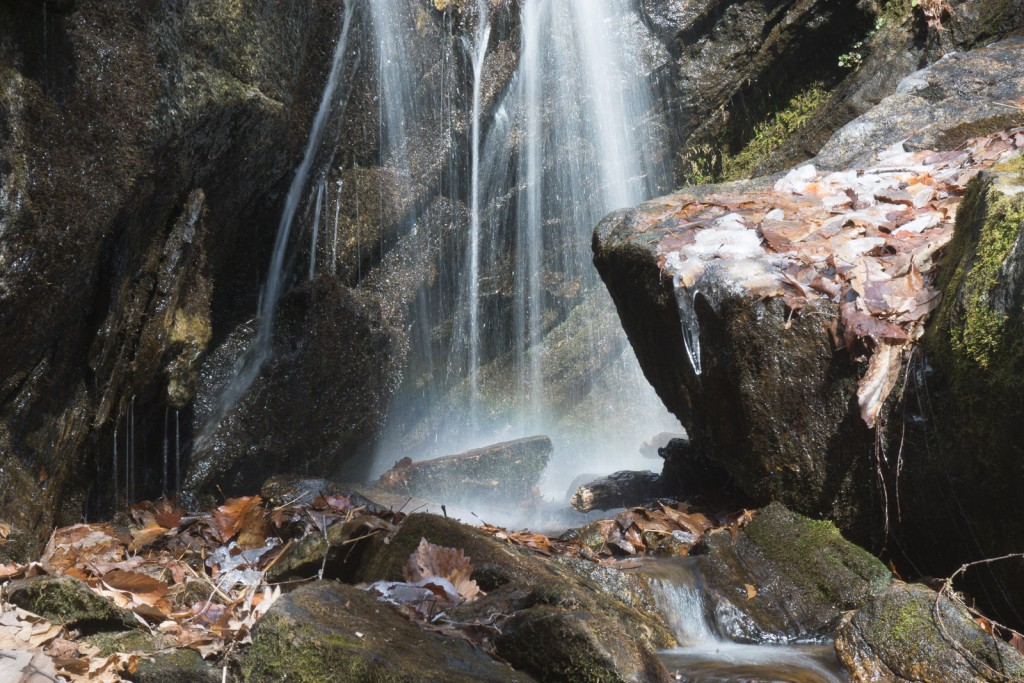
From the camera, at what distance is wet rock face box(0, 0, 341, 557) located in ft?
11.5

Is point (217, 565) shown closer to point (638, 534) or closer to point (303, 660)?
point (303, 660)

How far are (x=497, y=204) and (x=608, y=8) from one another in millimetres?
2885

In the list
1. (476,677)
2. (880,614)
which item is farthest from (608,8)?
(476,677)

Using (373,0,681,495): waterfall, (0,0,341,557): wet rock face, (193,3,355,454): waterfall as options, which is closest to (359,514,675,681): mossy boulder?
(0,0,341,557): wet rock face

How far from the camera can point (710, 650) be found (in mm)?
3377

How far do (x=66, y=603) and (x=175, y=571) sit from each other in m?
Answer: 0.98

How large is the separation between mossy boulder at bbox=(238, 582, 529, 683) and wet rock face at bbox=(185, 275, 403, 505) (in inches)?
165

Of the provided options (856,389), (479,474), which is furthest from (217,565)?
(479,474)

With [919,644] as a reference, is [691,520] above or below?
below

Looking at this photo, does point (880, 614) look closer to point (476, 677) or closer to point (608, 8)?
point (476, 677)

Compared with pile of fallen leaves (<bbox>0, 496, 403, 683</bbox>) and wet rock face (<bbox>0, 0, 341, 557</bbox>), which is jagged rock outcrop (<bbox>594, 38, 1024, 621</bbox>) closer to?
pile of fallen leaves (<bbox>0, 496, 403, 683</bbox>)

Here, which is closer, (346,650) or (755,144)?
(346,650)

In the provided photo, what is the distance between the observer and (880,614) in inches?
119

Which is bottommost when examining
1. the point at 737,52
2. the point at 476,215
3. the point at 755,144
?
the point at 476,215
